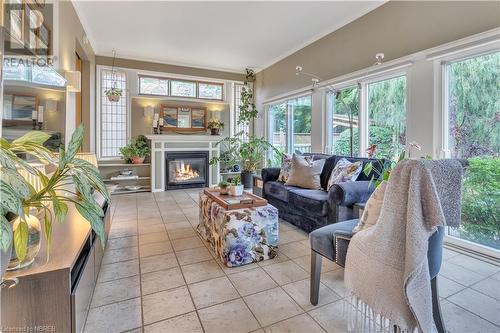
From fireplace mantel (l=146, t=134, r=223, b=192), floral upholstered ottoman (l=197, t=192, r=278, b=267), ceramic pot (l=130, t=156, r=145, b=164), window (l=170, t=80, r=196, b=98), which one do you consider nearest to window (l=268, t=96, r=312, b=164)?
fireplace mantel (l=146, t=134, r=223, b=192)

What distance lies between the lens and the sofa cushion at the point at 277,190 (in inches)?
137

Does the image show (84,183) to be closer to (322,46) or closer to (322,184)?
(322,184)

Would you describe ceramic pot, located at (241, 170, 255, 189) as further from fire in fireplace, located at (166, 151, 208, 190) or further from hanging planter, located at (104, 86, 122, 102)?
hanging planter, located at (104, 86, 122, 102)

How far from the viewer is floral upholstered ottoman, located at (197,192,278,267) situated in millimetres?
2273

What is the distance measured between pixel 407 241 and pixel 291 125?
4.55m

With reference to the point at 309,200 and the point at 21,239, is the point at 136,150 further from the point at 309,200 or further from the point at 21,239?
the point at 21,239

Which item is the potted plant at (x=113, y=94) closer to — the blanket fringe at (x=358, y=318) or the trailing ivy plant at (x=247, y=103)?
the trailing ivy plant at (x=247, y=103)

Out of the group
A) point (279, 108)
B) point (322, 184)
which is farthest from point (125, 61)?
point (322, 184)

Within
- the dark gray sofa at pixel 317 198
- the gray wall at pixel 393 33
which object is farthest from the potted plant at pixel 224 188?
the gray wall at pixel 393 33

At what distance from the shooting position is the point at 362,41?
3.62 meters

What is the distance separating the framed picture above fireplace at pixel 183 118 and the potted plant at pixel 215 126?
7.0 inches

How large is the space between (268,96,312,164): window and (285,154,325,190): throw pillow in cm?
116

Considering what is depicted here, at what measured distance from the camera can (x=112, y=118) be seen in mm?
5582

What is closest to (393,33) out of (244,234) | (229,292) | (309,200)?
(309,200)
